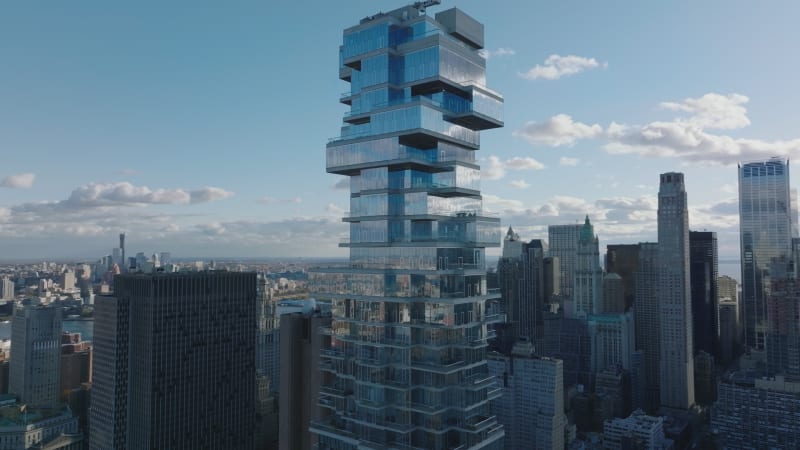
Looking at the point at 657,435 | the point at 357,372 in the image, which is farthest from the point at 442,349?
the point at 657,435

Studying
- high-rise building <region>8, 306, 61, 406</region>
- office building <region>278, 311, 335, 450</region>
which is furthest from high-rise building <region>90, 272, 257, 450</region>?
high-rise building <region>8, 306, 61, 406</region>

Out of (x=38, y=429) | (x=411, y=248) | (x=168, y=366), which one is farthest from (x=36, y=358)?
(x=411, y=248)

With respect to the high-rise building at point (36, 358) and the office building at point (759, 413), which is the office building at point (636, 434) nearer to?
the office building at point (759, 413)

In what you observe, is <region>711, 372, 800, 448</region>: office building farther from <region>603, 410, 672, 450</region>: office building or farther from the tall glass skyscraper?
the tall glass skyscraper

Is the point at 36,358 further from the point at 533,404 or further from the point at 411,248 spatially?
the point at 411,248

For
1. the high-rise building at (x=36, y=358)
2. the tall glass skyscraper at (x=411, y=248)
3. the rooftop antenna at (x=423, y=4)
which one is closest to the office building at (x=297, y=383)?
the tall glass skyscraper at (x=411, y=248)
